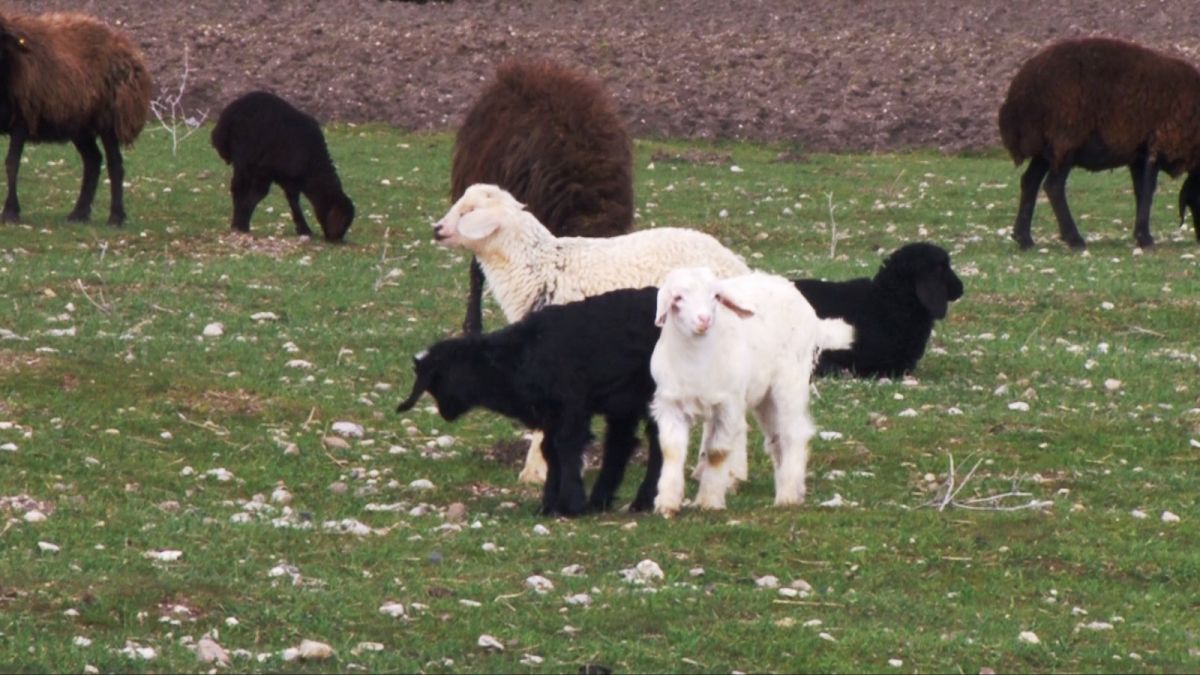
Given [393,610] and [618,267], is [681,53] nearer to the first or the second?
[618,267]

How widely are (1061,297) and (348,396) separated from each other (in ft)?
23.4

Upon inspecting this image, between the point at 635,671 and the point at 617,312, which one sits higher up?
the point at 617,312

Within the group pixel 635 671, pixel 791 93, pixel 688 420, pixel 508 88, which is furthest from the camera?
pixel 791 93

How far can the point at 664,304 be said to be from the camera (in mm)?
8883

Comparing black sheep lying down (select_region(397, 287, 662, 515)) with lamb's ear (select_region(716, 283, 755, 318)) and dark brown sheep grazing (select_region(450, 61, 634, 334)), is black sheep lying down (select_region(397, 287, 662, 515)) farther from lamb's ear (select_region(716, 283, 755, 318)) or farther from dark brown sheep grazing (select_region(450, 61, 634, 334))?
dark brown sheep grazing (select_region(450, 61, 634, 334))

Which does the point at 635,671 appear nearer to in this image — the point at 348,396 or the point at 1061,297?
the point at 348,396

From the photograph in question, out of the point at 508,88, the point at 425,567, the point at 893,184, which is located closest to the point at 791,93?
the point at 893,184

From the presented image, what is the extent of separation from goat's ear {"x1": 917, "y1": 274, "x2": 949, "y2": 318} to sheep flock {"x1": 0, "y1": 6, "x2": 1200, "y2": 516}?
1cm

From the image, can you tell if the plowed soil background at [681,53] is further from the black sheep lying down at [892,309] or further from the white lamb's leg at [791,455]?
the white lamb's leg at [791,455]

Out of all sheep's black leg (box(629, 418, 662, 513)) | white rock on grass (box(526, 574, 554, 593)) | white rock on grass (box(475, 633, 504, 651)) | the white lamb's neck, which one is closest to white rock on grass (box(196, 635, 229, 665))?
white rock on grass (box(475, 633, 504, 651))

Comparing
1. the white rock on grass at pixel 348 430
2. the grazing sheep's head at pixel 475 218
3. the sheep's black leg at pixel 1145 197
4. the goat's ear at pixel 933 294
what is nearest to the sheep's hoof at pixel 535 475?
the white rock on grass at pixel 348 430

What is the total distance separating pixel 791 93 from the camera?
109ft

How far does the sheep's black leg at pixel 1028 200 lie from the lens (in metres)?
21.0

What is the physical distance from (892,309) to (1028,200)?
8.01m
